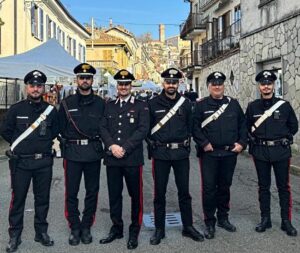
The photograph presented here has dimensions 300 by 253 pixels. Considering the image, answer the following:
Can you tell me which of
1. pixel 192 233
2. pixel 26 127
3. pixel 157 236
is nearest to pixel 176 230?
pixel 192 233

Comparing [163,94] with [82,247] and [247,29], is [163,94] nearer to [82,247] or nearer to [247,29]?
[82,247]

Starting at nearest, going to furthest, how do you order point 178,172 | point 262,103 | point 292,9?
point 178,172 < point 262,103 < point 292,9

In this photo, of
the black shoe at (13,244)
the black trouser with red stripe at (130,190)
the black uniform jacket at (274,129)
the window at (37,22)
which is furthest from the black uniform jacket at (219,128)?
the window at (37,22)

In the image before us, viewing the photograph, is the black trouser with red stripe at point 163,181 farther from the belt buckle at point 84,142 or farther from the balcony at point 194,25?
the balcony at point 194,25

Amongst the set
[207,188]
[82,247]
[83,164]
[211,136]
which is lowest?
[82,247]

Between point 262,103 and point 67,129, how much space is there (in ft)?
8.27

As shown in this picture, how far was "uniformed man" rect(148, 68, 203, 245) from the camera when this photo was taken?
5098 millimetres

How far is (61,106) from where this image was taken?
5133 millimetres

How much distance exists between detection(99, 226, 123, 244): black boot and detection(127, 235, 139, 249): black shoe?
0.73ft

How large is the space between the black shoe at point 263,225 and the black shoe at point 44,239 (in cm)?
257

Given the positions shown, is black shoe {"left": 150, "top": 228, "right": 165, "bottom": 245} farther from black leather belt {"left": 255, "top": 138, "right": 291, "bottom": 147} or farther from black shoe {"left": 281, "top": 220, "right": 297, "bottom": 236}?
black leather belt {"left": 255, "top": 138, "right": 291, "bottom": 147}

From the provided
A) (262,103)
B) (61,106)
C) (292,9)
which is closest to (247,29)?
(292,9)

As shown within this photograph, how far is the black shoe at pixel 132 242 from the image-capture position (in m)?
4.88

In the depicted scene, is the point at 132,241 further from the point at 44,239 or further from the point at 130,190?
the point at 44,239
